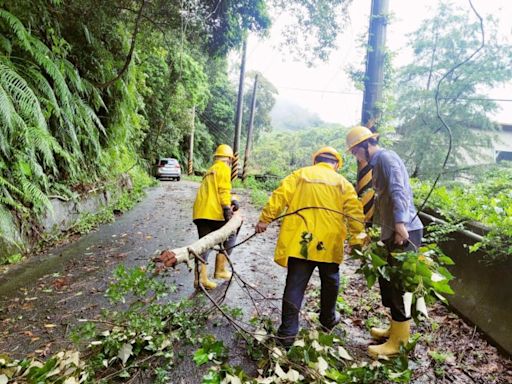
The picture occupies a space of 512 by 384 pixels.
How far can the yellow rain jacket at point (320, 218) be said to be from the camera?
2.84 meters

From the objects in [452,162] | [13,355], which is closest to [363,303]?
[13,355]

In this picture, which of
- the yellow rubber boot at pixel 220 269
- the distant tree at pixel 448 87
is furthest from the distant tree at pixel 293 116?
the yellow rubber boot at pixel 220 269

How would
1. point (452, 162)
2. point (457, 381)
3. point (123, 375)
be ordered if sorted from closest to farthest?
point (123, 375)
point (457, 381)
point (452, 162)

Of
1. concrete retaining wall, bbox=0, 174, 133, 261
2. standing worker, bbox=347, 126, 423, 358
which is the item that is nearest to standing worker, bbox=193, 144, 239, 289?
standing worker, bbox=347, 126, 423, 358

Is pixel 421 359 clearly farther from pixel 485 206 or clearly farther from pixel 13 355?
pixel 13 355

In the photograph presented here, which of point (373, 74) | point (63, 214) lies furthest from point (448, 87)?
point (63, 214)

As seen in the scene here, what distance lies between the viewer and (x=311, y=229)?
9.34ft

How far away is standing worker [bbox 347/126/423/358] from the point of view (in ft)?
9.27

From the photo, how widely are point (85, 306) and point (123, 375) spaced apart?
1710mm

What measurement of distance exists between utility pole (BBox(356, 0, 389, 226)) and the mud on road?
1427mm

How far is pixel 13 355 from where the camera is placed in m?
2.81

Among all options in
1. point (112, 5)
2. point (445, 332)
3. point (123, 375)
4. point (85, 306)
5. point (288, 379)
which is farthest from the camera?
point (112, 5)

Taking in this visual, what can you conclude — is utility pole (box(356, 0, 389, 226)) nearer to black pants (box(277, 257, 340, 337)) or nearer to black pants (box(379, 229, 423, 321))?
black pants (box(379, 229, 423, 321))

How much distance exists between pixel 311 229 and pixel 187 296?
2.00 m
